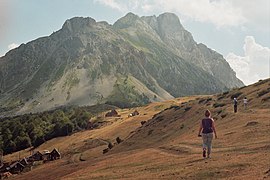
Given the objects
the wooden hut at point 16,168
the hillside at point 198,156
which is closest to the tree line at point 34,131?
the wooden hut at point 16,168

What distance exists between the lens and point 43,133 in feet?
565

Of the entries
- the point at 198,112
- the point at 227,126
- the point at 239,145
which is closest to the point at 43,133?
the point at 198,112

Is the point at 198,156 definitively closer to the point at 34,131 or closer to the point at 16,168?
the point at 16,168

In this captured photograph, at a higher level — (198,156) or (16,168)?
(198,156)

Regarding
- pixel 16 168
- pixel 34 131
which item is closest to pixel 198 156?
pixel 16 168

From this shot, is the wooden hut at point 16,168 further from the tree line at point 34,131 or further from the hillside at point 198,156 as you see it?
the tree line at point 34,131

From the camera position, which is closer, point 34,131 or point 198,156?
point 198,156

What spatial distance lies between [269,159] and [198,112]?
53.0 metres

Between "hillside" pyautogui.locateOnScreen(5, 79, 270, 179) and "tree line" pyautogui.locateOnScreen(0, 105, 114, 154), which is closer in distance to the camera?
"hillside" pyautogui.locateOnScreen(5, 79, 270, 179)

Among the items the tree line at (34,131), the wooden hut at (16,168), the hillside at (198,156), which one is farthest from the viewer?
the tree line at (34,131)

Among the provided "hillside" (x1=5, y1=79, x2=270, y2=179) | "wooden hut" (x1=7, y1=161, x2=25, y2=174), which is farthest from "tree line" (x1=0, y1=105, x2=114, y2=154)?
"hillside" (x1=5, y1=79, x2=270, y2=179)

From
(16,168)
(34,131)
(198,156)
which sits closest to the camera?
(198,156)

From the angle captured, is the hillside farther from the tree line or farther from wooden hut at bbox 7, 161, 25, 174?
the tree line

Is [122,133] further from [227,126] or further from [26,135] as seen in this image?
[26,135]
